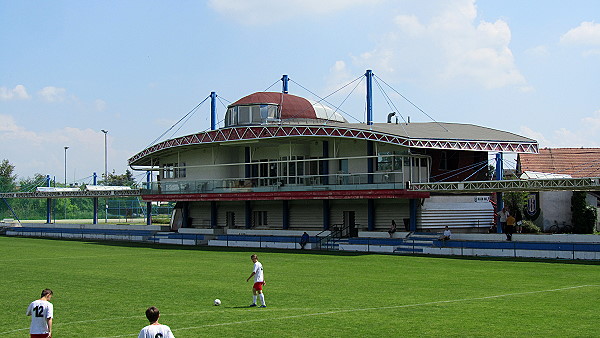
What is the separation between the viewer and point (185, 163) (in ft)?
213

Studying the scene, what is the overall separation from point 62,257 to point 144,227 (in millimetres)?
25860

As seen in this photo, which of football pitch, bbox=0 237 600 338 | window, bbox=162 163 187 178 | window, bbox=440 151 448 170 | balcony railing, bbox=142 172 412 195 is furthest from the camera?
window, bbox=162 163 187 178

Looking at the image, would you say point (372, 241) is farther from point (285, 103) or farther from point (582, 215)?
point (285, 103)

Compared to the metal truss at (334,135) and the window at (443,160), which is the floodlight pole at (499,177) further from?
the window at (443,160)

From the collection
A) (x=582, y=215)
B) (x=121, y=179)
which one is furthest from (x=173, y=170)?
(x=121, y=179)

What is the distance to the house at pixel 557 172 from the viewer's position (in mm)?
55750

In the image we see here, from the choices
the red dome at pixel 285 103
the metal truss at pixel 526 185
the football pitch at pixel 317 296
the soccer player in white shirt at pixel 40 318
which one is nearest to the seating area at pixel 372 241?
the football pitch at pixel 317 296

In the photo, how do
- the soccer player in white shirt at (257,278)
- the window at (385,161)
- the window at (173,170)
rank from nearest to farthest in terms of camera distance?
1. the soccer player in white shirt at (257,278)
2. the window at (385,161)
3. the window at (173,170)

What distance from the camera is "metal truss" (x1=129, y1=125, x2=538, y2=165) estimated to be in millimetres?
46281

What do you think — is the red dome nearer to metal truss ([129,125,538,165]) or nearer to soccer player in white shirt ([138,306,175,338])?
metal truss ([129,125,538,165])

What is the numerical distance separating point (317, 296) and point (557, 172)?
4193cm

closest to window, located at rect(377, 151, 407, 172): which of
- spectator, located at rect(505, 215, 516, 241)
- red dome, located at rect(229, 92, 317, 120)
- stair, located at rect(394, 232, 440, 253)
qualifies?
stair, located at rect(394, 232, 440, 253)

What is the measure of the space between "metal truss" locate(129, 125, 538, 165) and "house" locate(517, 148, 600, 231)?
469cm

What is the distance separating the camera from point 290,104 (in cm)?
6341
